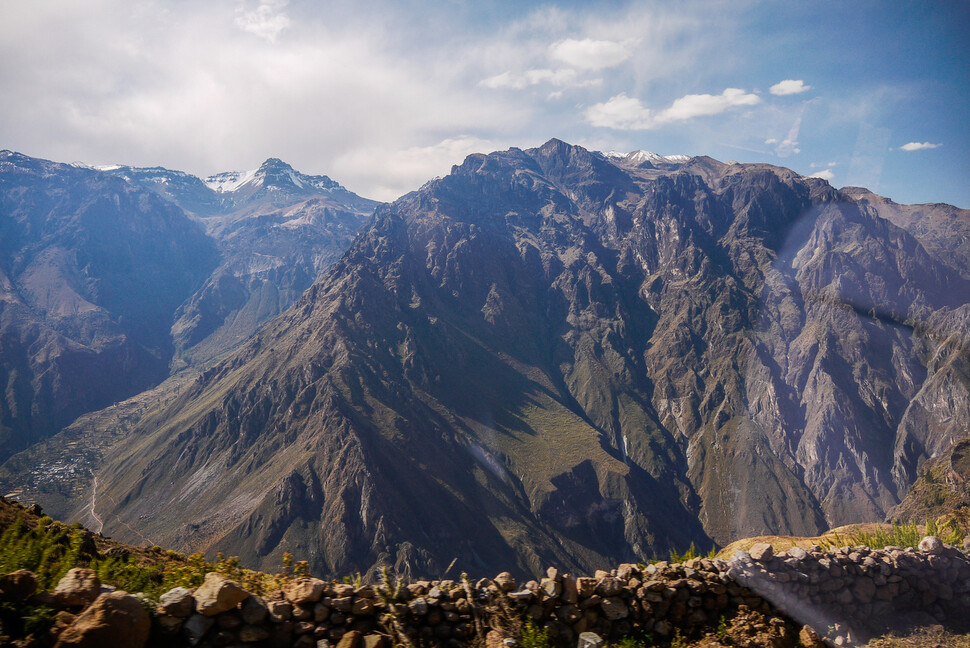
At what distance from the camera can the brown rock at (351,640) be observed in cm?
846

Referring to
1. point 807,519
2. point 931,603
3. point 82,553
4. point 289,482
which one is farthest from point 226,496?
point 807,519

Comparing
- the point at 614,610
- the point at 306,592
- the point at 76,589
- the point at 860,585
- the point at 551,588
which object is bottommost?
the point at 860,585

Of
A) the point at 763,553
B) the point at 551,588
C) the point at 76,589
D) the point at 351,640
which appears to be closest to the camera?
the point at 76,589

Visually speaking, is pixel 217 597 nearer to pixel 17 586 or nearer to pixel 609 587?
pixel 17 586

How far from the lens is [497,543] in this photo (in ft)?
493

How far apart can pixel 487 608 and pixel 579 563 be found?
165 metres

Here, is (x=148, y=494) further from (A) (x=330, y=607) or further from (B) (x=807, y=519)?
(B) (x=807, y=519)

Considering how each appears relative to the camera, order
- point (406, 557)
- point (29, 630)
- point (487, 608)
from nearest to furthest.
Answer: point (29, 630) → point (487, 608) → point (406, 557)

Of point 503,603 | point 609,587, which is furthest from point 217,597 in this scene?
point 609,587

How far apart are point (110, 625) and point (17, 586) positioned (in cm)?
162

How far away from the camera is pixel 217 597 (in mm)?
8031

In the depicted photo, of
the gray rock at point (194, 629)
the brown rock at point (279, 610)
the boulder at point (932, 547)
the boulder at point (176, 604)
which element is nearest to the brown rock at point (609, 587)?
the brown rock at point (279, 610)

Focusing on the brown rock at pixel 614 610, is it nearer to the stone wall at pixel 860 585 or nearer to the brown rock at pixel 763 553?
the stone wall at pixel 860 585

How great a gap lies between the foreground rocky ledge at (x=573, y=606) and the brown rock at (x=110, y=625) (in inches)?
0.6
